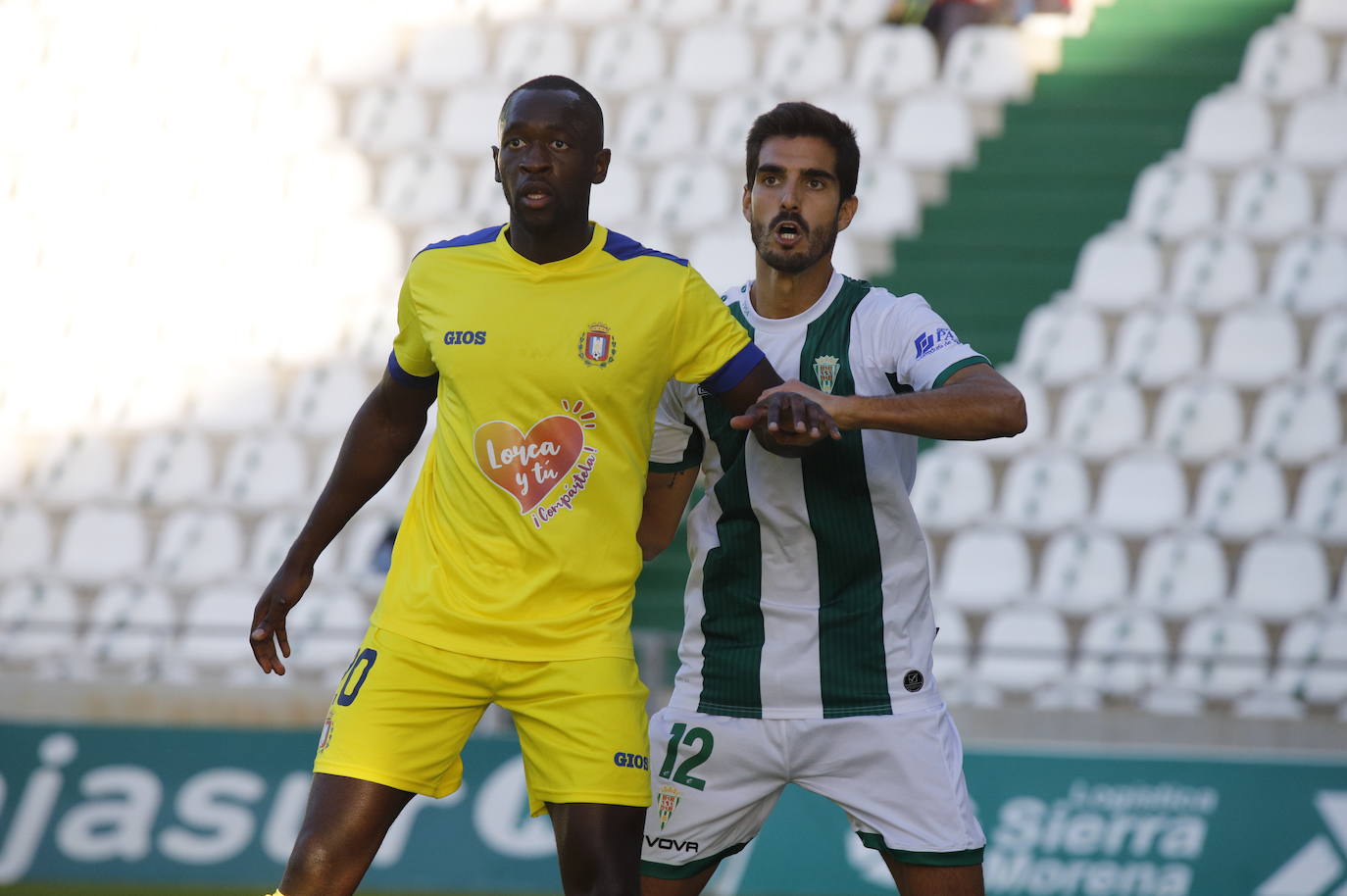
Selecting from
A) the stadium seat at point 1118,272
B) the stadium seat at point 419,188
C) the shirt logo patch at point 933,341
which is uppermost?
the stadium seat at point 419,188

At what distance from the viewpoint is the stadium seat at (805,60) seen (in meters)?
11.5

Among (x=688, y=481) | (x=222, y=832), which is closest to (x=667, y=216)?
(x=222, y=832)

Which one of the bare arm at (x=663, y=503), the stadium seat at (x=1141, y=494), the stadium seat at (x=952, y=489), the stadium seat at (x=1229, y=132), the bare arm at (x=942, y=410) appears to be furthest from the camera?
the stadium seat at (x=1229, y=132)

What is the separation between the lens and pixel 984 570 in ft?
28.1

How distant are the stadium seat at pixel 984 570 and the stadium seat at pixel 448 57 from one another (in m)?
5.74

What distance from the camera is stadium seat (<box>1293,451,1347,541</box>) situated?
8594 mm

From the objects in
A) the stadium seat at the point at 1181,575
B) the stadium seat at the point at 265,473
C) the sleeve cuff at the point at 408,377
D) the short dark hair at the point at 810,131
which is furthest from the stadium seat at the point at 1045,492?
the sleeve cuff at the point at 408,377

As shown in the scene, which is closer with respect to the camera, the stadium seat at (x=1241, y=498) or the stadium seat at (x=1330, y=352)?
the stadium seat at (x=1241, y=498)

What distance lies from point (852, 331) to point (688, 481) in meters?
0.52

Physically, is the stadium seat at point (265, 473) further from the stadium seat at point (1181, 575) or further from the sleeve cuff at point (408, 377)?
the sleeve cuff at point (408, 377)

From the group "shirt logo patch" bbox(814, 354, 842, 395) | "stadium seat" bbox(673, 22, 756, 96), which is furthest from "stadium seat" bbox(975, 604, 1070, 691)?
"stadium seat" bbox(673, 22, 756, 96)

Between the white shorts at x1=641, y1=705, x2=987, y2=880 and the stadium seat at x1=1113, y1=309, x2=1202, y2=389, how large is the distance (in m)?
6.40

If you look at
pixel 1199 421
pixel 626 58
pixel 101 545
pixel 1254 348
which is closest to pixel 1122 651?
pixel 1199 421

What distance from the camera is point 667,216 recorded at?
1074 cm
